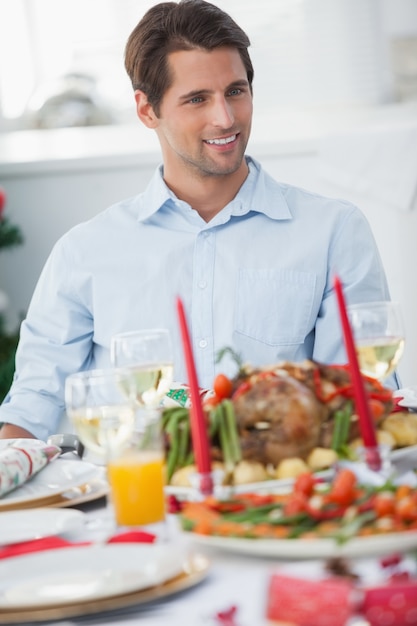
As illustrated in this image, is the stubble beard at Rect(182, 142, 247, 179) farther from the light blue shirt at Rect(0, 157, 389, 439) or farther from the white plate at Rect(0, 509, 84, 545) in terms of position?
the white plate at Rect(0, 509, 84, 545)

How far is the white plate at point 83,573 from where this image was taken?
847 millimetres

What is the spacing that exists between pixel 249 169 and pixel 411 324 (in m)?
1.17

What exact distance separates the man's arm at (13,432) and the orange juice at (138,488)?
912mm

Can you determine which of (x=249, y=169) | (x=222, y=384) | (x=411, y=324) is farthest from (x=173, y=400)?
(x=411, y=324)

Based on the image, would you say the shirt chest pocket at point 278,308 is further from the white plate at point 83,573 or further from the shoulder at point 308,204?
the white plate at point 83,573

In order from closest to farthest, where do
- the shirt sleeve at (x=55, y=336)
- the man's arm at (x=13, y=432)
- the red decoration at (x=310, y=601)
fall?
1. the red decoration at (x=310, y=601)
2. the man's arm at (x=13, y=432)
3. the shirt sleeve at (x=55, y=336)

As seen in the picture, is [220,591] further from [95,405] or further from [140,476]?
[95,405]

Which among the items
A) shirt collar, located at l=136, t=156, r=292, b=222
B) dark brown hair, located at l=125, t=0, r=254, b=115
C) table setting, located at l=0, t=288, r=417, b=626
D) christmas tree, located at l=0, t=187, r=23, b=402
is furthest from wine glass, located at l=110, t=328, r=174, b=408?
christmas tree, located at l=0, t=187, r=23, b=402

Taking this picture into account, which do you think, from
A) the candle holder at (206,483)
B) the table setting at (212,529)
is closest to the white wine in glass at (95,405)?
the table setting at (212,529)

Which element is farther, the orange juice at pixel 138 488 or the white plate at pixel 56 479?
the white plate at pixel 56 479

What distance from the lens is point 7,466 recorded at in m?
1.27

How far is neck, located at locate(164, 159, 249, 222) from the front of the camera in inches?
87.9

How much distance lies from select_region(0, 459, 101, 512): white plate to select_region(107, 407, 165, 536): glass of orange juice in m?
0.23

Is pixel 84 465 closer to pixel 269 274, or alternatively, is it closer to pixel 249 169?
pixel 269 274
